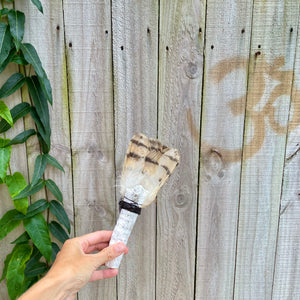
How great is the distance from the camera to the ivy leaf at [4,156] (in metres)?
0.94

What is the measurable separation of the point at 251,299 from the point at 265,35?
3.23ft

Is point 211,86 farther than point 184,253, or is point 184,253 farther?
point 184,253

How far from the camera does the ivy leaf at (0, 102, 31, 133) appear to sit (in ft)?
3.20

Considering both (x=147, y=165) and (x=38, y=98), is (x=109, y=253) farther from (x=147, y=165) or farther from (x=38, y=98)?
(x=38, y=98)

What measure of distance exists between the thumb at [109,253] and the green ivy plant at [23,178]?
0.81 ft

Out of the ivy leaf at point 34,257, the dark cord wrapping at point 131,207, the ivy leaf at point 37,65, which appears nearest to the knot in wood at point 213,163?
the dark cord wrapping at point 131,207

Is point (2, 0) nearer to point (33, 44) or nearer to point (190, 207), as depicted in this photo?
point (33, 44)

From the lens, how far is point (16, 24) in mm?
882

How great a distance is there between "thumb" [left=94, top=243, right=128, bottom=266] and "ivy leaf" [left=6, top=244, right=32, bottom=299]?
36 centimetres

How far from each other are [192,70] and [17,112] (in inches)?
23.1

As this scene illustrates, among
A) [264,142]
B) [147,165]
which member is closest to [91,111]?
[147,165]

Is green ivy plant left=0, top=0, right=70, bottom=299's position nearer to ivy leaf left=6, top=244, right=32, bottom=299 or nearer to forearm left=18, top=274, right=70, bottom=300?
ivy leaf left=6, top=244, right=32, bottom=299

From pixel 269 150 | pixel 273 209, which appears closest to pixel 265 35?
pixel 269 150

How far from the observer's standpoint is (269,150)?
1057 mm
